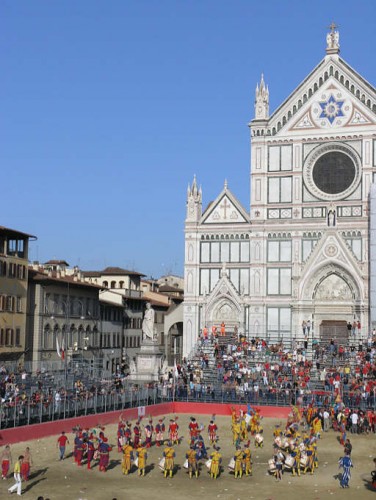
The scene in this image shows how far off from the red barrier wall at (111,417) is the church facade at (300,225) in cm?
1871

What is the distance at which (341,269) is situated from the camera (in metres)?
65.6

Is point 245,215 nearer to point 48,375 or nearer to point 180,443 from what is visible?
point 48,375

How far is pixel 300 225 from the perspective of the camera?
221 ft

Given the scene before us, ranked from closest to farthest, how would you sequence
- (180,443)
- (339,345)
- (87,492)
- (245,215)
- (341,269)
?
(87,492), (180,443), (339,345), (341,269), (245,215)

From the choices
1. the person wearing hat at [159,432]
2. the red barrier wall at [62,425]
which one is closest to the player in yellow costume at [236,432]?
the person wearing hat at [159,432]

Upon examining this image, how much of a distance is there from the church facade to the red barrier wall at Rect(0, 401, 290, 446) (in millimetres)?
18708

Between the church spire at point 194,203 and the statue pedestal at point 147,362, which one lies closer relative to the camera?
the statue pedestal at point 147,362

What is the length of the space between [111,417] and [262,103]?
35346mm

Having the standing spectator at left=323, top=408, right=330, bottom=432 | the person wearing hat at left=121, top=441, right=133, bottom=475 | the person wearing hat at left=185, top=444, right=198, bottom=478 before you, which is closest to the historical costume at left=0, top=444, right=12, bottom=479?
the person wearing hat at left=121, top=441, right=133, bottom=475

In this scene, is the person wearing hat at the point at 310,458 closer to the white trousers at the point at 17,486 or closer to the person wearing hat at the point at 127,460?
the person wearing hat at the point at 127,460

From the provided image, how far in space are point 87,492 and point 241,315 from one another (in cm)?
4025

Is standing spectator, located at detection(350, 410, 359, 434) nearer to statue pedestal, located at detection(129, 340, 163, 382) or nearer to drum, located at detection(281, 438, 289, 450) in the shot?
drum, located at detection(281, 438, 289, 450)

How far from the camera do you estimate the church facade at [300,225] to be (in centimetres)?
6588

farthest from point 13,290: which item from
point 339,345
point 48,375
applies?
point 339,345
